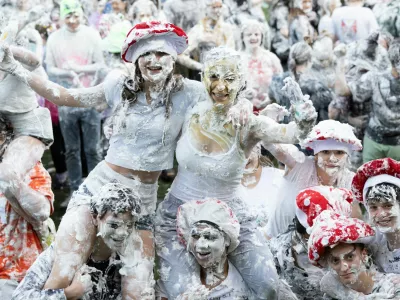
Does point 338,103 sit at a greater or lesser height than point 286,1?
greater

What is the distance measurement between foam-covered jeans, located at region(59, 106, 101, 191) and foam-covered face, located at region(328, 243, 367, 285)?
4467 mm

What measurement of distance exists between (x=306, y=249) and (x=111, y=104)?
4.39ft

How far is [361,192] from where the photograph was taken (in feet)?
14.7

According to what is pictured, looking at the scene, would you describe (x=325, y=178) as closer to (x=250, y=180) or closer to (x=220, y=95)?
(x=250, y=180)

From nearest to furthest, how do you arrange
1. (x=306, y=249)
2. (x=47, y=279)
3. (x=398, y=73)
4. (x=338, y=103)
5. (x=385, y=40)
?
(x=47, y=279), (x=306, y=249), (x=398, y=73), (x=338, y=103), (x=385, y=40)

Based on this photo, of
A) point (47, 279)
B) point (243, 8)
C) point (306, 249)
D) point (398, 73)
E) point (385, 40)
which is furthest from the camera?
point (243, 8)

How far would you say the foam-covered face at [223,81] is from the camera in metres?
4.30

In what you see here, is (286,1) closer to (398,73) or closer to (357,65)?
(357,65)

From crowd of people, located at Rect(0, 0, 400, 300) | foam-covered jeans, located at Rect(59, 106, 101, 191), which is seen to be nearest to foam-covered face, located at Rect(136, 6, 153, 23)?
foam-covered jeans, located at Rect(59, 106, 101, 191)

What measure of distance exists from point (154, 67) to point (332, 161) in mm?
1322

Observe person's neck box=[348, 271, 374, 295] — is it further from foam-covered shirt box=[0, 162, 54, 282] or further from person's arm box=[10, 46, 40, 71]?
person's arm box=[10, 46, 40, 71]

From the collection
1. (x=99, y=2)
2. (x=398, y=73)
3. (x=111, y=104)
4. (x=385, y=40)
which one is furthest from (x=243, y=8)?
(x=111, y=104)

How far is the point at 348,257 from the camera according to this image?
4.23 m

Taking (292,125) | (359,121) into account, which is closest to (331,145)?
(292,125)
